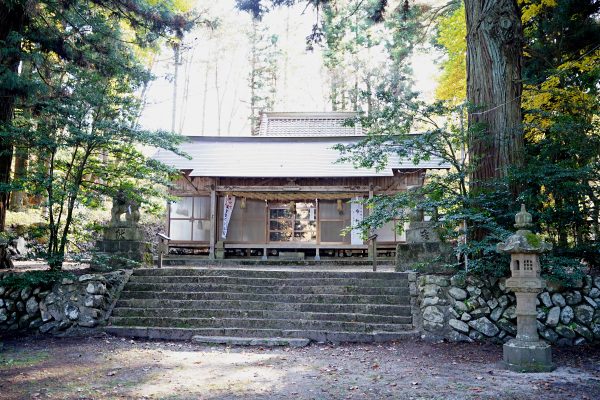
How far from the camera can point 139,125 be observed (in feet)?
27.3

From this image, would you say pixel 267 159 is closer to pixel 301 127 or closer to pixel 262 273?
pixel 301 127

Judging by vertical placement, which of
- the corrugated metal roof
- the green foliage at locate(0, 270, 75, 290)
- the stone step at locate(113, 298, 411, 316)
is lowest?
the stone step at locate(113, 298, 411, 316)

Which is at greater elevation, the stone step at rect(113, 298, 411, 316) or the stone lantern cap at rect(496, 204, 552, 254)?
the stone lantern cap at rect(496, 204, 552, 254)

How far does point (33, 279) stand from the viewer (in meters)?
7.32

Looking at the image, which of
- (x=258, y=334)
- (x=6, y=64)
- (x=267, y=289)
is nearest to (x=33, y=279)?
(x=258, y=334)

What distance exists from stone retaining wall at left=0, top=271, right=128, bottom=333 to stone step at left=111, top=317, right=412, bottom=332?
1.46 ft

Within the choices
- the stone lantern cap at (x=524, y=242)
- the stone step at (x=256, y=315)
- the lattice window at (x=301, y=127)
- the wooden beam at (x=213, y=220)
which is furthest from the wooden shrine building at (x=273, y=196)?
the stone lantern cap at (x=524, y=242)

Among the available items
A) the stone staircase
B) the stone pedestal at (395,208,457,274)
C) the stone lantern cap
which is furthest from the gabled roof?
the stone lantern cap

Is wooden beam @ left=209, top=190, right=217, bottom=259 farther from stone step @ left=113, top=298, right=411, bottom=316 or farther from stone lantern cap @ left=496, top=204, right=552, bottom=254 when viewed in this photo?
stone lantern cap @ left=496, top=204, right=552, bottom=254

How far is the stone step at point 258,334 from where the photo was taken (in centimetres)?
693

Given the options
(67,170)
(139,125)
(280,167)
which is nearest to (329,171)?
(280,167)

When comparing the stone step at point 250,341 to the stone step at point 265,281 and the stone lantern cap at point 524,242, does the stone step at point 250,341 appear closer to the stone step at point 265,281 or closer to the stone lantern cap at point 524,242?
the stone step at point 265,281

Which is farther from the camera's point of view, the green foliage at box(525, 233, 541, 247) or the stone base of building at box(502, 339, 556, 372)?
the green foliage at box(525, 233, 541, 247)

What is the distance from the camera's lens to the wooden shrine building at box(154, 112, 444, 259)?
570 inches
